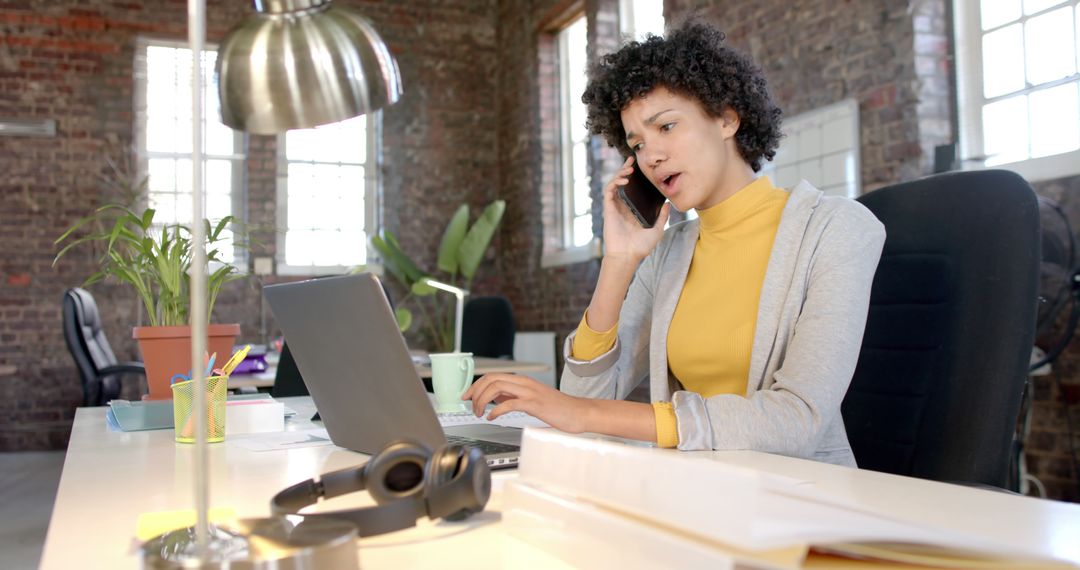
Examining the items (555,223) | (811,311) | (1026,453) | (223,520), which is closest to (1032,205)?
(811,311)

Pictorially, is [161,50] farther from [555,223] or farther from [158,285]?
[158,285]

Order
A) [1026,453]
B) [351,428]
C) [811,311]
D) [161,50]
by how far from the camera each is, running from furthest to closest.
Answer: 1. [161,50]
2. [1026,453]
3. [811,311]
4. [351,428]

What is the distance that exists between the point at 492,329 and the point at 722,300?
3.52m

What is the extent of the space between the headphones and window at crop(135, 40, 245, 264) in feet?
21.2

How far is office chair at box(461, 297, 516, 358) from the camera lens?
16.6 feet

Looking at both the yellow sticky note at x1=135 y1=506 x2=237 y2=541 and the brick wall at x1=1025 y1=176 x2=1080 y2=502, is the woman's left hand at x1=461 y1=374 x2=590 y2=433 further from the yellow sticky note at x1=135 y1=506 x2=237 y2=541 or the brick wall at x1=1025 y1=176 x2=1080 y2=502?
the brick wall at x1=1025 y1=176 x2=1080 y2=502

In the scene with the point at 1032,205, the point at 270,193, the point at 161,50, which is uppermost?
the point at 161,50

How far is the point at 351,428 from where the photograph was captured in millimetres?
1299

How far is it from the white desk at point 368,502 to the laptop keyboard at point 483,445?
0.32ft

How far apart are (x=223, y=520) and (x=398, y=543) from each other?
0.17 m

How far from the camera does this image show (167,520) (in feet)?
2.78

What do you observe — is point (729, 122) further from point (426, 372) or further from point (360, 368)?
point (426, 372)

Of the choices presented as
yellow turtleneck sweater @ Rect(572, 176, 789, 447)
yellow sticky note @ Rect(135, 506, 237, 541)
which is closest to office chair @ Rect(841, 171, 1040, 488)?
yellow turtleneck sweater @ Rect(572, 176, 789, 447)

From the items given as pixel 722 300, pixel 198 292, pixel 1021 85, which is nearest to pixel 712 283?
pixel 722 300
